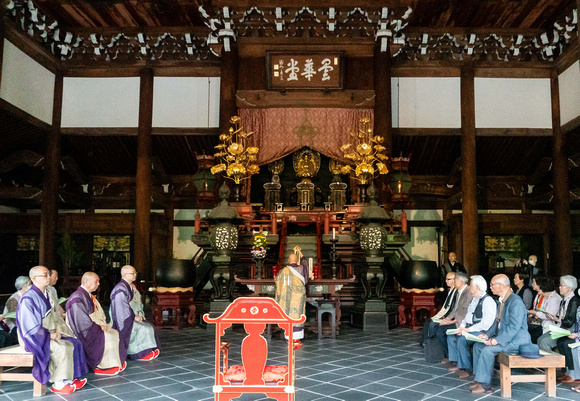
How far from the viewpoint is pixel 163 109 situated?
417 inches

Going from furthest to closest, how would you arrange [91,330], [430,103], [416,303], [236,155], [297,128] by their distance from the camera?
[430,103]
[297,128]
[236,155]
[416,303]
[91,330]

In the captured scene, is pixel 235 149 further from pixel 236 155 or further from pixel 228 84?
pixel 228 84

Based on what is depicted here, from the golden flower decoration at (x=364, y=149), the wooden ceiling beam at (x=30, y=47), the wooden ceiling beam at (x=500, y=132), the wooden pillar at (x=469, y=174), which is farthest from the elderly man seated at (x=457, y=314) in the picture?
the wooden ceiling beam at (x=30, y=47)

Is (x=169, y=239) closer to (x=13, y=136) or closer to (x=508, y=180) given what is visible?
(x=13, y=136)

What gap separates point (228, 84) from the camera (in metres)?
10.2

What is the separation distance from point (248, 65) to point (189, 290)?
17.0 ft

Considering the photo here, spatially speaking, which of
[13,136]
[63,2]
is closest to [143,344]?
[13,136]

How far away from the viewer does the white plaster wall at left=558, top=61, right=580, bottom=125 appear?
9453 mm

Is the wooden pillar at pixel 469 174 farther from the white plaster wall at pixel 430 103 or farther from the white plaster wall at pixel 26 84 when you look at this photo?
the white plaster wall at pixel 26 84

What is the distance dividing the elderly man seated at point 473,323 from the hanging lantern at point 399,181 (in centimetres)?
611

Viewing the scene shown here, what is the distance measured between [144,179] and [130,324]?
5.70m

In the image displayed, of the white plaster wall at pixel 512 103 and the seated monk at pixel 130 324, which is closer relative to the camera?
the seated monk at pixel 130 324

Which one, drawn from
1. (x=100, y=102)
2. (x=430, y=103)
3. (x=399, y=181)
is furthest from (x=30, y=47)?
(x=430, y=103)

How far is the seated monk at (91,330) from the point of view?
13.6 ft
